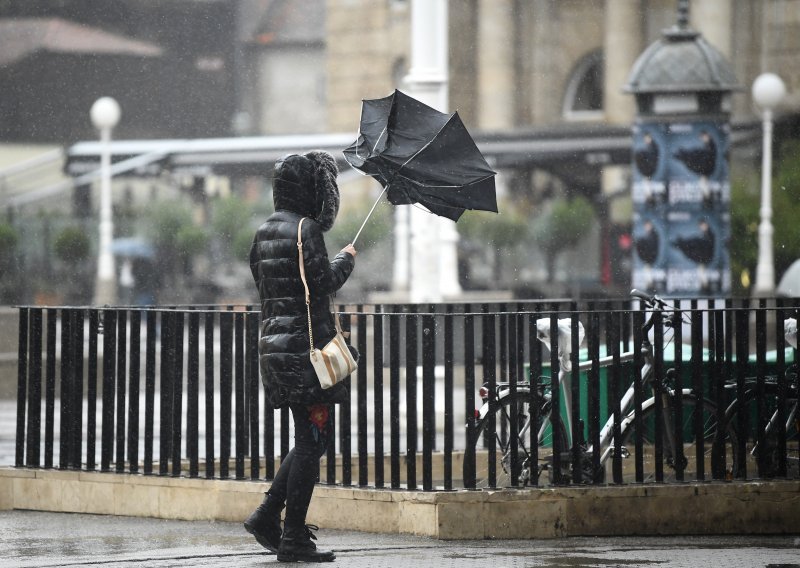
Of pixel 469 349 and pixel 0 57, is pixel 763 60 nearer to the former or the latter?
pixel 0 57

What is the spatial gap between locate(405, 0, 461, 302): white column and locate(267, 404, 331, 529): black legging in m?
7.57

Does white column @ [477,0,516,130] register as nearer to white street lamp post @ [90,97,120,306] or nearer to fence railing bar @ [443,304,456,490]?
white street lamp post @ [90,97,120,306]

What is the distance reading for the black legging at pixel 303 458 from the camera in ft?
22.6

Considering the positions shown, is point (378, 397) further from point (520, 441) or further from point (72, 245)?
point (72, 245)

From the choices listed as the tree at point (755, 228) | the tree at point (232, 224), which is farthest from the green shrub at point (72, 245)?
the tree at point (755, 228)

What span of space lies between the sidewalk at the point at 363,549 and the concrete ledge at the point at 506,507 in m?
0.08

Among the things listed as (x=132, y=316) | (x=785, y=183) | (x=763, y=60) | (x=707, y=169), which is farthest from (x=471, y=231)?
(x=132, y=316)

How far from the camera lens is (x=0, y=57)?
181 ft

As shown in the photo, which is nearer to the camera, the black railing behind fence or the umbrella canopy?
the umbrella canopy

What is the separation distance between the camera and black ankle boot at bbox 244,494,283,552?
6963 mm

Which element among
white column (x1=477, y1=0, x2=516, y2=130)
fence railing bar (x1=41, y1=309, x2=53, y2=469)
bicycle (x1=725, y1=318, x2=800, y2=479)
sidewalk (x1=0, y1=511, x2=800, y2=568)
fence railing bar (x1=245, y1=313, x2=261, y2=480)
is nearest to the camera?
sidewalk (x1=0, y1=511, x2=800, y2=568)

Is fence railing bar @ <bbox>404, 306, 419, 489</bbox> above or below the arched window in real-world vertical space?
below

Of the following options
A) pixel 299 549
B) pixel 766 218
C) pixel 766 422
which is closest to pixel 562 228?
pixel 766 218

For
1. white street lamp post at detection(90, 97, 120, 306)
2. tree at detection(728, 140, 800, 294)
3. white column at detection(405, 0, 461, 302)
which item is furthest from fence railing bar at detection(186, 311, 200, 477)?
white street lamp post at detection(90, 97, 120, 306)
